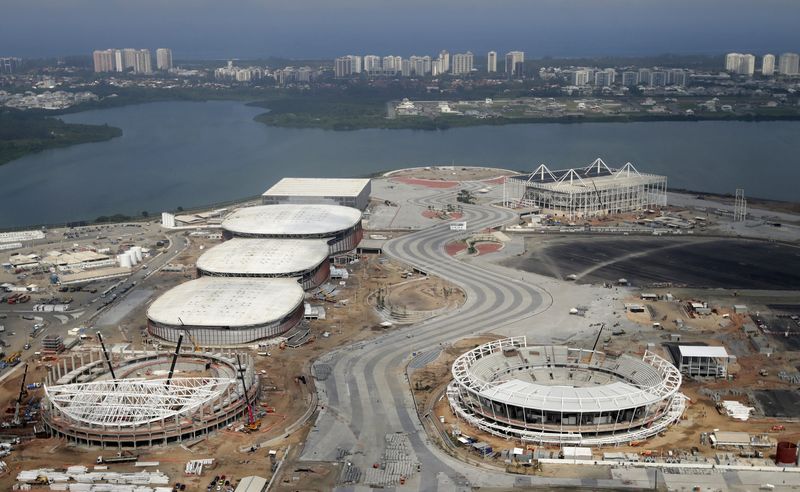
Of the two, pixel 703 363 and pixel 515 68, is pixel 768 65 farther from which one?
pixel 703 363

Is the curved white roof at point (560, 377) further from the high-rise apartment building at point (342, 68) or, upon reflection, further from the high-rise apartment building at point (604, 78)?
the high-rise apartment building at point (342, 68)

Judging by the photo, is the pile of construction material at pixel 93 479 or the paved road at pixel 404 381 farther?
the paved road at pixel 404 381

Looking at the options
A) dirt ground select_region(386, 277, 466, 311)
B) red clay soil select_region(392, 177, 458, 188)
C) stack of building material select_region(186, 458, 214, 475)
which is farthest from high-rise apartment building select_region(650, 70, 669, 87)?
stack of building material select_region(186, 458, 214, 475)

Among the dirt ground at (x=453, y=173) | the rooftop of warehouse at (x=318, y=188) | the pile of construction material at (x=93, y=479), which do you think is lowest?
the pile of construction material at (x=93, y=479)

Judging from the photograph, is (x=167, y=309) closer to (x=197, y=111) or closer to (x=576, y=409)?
(x=576, y=409)

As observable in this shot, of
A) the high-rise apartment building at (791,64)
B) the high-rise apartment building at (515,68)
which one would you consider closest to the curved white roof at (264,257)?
the high-rise apartment building at (791,64)

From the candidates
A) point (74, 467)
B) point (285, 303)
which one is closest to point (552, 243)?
point (285, 303)

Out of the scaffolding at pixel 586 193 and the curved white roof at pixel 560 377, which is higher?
the scaffolding at pixel 586 193
